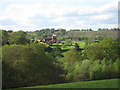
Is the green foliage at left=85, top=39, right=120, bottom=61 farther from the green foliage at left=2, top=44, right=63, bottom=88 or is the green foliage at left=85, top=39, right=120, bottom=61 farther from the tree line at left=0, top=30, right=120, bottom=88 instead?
the green foliage at left=2, top=44, right=63, bottom=88

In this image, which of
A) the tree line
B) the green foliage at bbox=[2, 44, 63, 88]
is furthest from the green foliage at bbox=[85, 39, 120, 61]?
the green foliage at bbox=[2, 44, 63, 88]

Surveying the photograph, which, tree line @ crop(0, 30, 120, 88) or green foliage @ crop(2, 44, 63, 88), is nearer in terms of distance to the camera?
green foliage @ crop(2, 44, 63, 88)

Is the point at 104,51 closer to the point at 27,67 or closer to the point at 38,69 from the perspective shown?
the point at 38,69

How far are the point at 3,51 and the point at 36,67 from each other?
4.79 metres

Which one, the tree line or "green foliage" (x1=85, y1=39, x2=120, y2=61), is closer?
the tree line

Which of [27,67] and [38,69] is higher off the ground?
[27,67]

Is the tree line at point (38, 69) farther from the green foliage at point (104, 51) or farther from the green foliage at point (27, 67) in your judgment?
the green foliage at point (104, 51)

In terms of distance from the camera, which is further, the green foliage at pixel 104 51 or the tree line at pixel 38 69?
the green foliage at pixel 104 51

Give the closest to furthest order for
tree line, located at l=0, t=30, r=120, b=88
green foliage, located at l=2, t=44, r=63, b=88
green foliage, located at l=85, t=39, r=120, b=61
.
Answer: green foliage, located at l=2, t=44, r=63, b=88
tree line, located at l=0, t=30, r=120, b=88
green foliage, located at l=85, t=39, r=120, b=61

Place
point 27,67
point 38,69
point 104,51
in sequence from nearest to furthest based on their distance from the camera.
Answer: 1. point 27,67
2. point 38,69
3. point 104,51

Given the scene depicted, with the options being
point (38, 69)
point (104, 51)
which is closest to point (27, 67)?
A: point (38, 69)

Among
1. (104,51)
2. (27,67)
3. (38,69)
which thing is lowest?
(38,69)

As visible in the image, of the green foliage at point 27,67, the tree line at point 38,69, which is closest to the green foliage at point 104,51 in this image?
the tree line at point 38,69

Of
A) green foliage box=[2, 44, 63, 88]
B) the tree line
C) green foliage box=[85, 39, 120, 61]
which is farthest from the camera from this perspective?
green foliage box=[85, 39, 120, 61]
